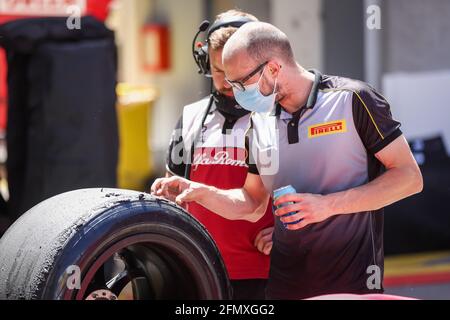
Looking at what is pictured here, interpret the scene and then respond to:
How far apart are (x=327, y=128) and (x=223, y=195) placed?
575 mm

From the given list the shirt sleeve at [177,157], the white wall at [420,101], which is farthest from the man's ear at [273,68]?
the white wall at [420,101]

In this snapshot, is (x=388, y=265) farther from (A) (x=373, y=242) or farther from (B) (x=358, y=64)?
(A) (x=373, y=242)

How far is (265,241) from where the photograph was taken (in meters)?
3.85

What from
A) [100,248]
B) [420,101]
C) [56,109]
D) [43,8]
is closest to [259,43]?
[100,248]

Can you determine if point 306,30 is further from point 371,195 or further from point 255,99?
point 371,195

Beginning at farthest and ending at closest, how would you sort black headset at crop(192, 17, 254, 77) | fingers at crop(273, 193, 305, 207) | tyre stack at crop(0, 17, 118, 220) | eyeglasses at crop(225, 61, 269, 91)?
1. tyre stack at crop(0, 17, 118, 220)
2. black headset at crop(192, 17, 254, 77)
3. eyeglasses at crop(225, 61, 269, 91)
4. fingers at crop(273, 193, 305, 207)

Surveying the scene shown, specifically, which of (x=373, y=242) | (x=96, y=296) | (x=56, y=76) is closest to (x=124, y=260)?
(x=96, y=296)

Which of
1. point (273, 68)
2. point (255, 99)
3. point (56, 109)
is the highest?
point (273, 68)

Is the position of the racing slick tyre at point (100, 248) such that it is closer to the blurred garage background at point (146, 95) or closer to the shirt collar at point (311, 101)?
the shirt collar at point (311, 101)

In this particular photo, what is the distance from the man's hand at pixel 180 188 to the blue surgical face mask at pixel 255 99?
1.31 feet

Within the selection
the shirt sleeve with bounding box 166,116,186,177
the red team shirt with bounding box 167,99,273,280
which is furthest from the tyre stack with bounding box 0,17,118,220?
the red team shirt with bounding box 167,99,273,280

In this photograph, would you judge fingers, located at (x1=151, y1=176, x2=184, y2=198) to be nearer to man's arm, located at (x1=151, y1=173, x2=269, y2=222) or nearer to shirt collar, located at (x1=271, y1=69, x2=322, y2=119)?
man's arm, located at (x1=151, y1=173, x2=269, y2=222)

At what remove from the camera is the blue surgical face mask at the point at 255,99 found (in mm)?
3333

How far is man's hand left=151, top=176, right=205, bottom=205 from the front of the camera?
3.55 metres
